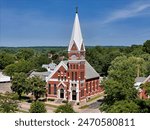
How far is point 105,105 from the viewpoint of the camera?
281 inches

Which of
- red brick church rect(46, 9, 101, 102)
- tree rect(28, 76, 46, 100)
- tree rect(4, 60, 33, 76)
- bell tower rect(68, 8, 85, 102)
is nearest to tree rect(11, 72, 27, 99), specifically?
tree rect(28, 76, 46, 100)

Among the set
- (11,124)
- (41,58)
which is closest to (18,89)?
(41,58)

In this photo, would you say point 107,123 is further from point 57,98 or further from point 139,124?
point 57,98

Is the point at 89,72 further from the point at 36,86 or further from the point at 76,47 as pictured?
the point at 36,86

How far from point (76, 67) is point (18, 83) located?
110 inches

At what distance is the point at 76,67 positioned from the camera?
45.0 ft

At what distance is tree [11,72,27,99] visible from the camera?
43.5 feet

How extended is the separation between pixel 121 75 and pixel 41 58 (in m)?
12.9

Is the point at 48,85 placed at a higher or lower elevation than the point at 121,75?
lower

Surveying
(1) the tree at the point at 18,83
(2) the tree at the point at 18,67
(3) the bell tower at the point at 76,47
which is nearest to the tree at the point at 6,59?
(2) the tree at the point at 18,67

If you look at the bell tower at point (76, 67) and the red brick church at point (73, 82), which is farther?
the red brick church at point (73, 82)

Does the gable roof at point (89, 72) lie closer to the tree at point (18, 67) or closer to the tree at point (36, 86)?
the tree at point (36, 86)

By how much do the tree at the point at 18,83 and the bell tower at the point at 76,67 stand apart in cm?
232

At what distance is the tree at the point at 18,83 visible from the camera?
13255 millimetres
